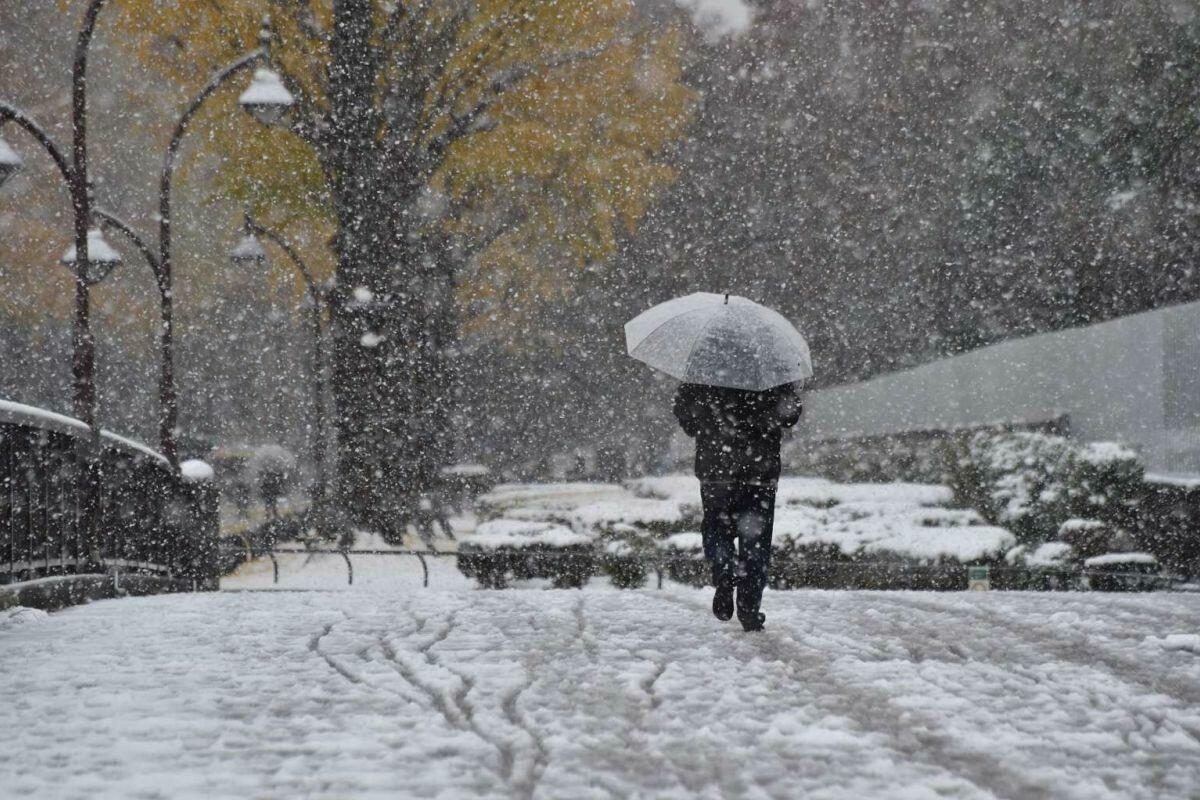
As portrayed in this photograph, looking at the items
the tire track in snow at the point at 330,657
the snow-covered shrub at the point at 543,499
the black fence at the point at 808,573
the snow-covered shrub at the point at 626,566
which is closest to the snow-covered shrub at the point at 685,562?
the black fence at the point at 808,573

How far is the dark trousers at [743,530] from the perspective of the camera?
755 centimetres

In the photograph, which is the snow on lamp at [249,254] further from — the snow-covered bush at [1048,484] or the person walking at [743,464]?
the person walking at [743,464]

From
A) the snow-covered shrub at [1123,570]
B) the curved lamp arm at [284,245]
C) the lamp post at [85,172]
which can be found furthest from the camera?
the curved lamp arm at [284,245]

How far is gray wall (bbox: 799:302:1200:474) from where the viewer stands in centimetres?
1808

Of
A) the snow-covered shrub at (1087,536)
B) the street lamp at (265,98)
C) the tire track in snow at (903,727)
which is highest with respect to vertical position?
the street lamp at (265,98)

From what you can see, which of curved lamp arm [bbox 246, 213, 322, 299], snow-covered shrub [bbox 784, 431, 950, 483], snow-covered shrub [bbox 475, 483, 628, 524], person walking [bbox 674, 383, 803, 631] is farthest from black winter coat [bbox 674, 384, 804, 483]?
curved lamp arm [bbox 246, 213, 322, 299]

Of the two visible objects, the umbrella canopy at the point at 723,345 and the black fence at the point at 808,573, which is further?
the black fence at the point at 808,573

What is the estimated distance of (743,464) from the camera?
24.7 feet

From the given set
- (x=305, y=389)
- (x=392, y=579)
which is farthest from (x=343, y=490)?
(x=305, y=389)

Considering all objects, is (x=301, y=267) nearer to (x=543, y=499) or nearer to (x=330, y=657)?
(x=543, y=499)

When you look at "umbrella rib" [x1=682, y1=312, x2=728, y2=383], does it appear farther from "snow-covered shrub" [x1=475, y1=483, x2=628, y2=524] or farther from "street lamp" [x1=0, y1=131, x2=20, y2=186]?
"snow-covered shrub" [x1=475, y1=483, x2=628, y2=524]

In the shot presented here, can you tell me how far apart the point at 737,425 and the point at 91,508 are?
538 centimetres

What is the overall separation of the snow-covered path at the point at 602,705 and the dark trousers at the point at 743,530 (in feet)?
0.96

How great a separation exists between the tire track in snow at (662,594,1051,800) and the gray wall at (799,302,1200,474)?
364 inches
